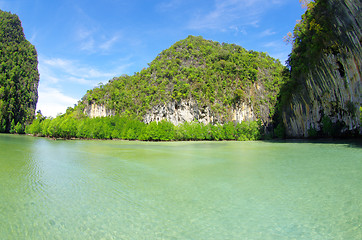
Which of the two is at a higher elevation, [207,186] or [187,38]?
[187,38]

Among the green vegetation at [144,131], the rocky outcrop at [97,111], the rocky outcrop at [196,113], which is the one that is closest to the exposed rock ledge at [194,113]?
the rocky outcrop at [196,113]

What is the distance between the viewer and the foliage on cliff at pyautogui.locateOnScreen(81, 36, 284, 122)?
68.2 metres

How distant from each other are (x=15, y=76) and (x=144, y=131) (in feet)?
232

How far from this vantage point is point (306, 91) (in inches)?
1292

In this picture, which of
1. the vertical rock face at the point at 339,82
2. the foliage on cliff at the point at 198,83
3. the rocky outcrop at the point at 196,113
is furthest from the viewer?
the foliage on cliff at the point at 198,83

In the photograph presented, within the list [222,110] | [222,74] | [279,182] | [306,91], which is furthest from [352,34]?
[222,74]

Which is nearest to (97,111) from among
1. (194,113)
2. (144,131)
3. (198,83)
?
(144,131)

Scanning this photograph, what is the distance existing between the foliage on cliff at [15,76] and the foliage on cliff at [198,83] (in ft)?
83.6

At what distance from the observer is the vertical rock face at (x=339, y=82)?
63.9ft

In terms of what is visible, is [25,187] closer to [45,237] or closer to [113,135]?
[45,237]

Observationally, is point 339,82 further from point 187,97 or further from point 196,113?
point 187,97

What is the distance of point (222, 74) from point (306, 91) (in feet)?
140

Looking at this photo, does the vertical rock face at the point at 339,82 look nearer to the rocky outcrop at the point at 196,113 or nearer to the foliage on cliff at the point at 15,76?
the rocky outcrop at the point at 196,113

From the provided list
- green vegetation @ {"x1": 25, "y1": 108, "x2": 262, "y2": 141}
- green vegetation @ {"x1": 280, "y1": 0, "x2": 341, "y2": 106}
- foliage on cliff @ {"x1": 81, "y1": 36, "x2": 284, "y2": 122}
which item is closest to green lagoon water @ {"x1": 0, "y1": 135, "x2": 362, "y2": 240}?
green vegetation @ {"x1": 280, "y1": 0, "x2": 341, "y2": 106}
